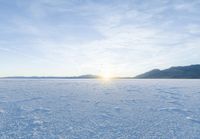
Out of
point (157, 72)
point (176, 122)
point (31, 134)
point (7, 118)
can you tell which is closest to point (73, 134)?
point (31, 134)

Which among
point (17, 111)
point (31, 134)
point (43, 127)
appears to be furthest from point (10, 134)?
point (17, 111)

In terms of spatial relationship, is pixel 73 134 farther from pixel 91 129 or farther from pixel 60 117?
pixel 60 117

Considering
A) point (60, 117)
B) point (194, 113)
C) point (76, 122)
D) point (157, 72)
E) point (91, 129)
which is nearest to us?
point (91, 129)

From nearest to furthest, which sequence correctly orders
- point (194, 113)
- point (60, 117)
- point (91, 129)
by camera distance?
1. point (91, 129)
2. point (60, 117)
3. point (194, 113)

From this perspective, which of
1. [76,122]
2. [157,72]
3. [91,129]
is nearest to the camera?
[91,129]

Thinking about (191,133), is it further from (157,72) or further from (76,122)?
(157,72)

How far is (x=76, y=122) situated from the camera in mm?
6293

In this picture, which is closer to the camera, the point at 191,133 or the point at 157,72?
the point at 191,133

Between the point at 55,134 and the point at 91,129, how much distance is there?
987 millimetres

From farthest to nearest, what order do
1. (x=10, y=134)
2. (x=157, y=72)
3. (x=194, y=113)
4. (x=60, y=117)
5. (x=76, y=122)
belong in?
(x=157, y=72), (x=194, y=113), (x=60, y=117), (x=76, y=122), (x=10, y=134)

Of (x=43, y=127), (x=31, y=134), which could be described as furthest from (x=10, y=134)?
(x=43, y=127)

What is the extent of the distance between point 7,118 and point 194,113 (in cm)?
657

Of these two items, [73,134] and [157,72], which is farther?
[157,72]

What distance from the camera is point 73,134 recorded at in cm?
510
